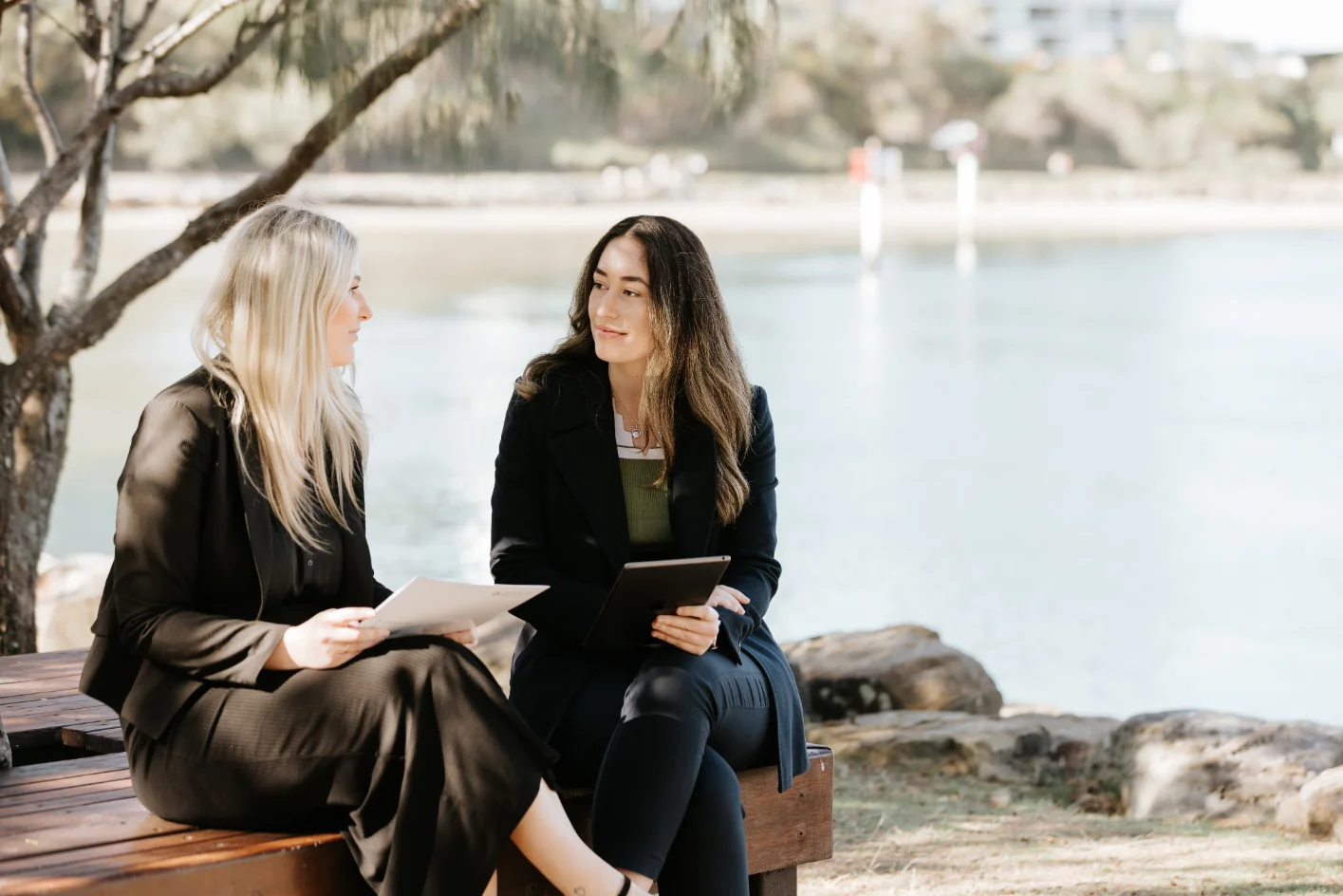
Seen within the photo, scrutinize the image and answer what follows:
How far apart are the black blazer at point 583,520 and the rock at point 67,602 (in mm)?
3198

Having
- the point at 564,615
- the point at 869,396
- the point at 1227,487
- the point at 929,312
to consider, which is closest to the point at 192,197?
the point at 929,312

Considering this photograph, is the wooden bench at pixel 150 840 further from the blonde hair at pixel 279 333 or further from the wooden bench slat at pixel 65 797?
the blonde hair at pixel 279 333

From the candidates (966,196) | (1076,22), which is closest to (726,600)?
(966,196)

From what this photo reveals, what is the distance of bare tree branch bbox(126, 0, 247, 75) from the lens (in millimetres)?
4082

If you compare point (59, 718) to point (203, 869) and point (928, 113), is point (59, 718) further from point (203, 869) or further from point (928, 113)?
point (928, 113)

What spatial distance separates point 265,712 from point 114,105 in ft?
8.31

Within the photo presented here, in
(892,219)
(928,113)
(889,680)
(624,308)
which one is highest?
(928,113)

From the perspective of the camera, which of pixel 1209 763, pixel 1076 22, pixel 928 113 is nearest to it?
pixel 1209 763

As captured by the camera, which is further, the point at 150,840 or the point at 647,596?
the point at 647,596

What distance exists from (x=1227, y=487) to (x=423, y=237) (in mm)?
23941

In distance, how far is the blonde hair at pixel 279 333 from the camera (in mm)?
2000

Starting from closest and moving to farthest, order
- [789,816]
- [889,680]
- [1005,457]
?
[789,816] < [889,680] < [1005,457]

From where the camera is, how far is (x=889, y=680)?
4859 mm

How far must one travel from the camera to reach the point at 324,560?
6.75ft
